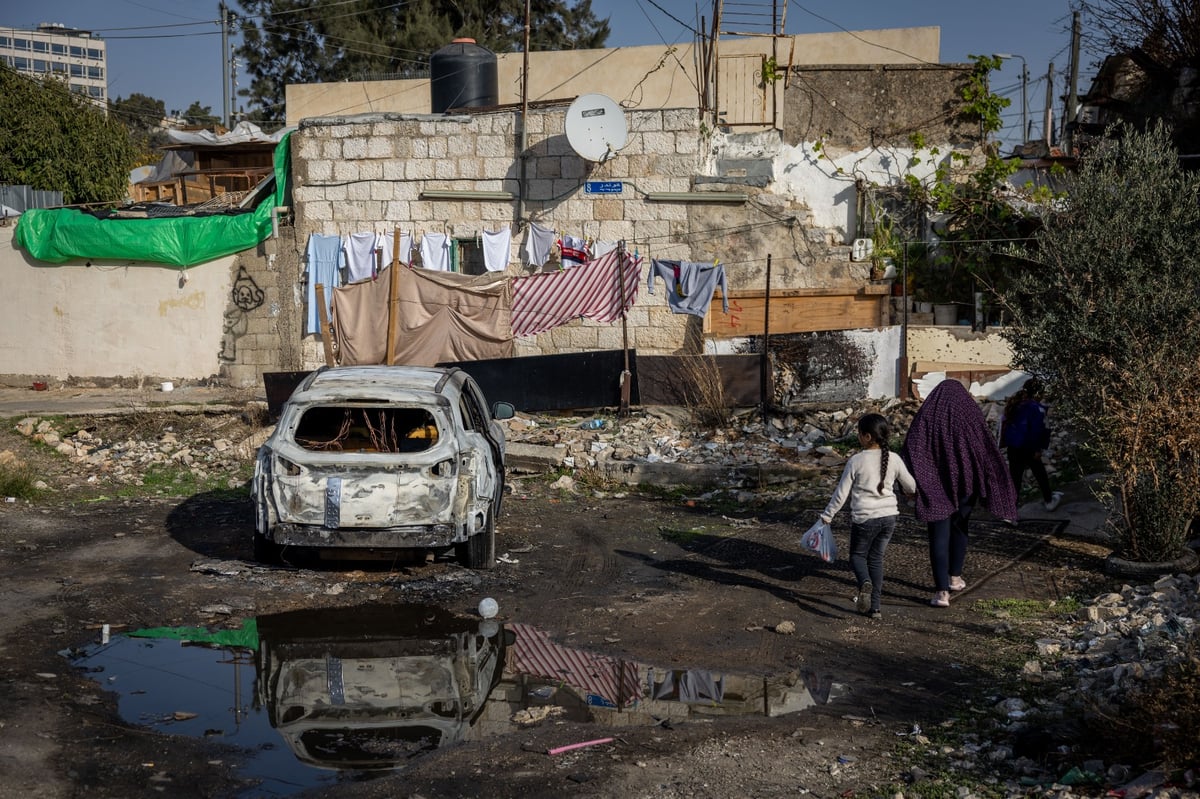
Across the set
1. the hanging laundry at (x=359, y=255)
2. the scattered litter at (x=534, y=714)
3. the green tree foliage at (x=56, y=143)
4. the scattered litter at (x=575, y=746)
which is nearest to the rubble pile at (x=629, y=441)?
the hanging laundry at (x=359, y=255)

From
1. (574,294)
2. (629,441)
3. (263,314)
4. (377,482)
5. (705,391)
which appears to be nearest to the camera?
(377,482)

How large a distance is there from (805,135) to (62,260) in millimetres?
13751

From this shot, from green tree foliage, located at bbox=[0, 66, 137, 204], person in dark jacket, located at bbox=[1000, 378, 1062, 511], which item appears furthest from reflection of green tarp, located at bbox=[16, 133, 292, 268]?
person in dark jacket, located at bbox=[1000, 378, 1062, 511]

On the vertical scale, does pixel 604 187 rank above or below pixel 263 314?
above

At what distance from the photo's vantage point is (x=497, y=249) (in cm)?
1850

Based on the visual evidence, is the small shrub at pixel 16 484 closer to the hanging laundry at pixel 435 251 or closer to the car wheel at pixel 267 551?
the car wheel at pixel 267 551

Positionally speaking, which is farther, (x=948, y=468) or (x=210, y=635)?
(x=948, y=468)

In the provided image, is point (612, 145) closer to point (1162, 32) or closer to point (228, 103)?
point (1162, 32)

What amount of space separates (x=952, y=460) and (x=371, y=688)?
4.24 metres

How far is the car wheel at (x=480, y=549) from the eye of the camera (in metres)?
8.52

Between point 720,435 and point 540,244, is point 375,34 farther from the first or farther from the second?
point 720,435

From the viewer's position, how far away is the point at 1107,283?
8633 millimetres

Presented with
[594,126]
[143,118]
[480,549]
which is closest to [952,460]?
[480,549]

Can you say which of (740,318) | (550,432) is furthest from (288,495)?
(740,318)
